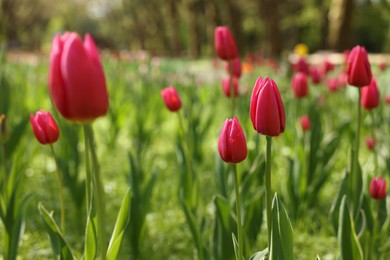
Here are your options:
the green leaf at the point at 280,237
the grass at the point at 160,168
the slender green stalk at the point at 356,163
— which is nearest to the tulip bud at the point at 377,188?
the slender green stalk at the point at 356,163

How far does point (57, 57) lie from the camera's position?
77 cm

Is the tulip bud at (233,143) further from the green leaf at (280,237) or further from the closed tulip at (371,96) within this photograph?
the closed tulip at (371,96)

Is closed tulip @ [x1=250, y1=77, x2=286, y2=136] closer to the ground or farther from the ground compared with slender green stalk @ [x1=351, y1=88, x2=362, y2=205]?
farther from the ground

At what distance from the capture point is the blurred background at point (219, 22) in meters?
14.6

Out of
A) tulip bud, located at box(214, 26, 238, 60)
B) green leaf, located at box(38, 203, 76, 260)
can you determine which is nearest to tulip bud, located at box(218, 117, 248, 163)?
green leaf, located at box(38, 203, 76, 260)

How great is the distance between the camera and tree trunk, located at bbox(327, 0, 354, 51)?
9320 mm

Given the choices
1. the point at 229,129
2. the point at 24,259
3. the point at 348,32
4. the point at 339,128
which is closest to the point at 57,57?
the point at 229,129

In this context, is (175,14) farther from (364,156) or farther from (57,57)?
(57,57)

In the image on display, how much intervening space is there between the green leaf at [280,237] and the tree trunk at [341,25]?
9063 mm

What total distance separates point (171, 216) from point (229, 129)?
146 cm

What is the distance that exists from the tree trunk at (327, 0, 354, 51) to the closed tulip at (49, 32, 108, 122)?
933cm

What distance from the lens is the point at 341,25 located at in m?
9.40

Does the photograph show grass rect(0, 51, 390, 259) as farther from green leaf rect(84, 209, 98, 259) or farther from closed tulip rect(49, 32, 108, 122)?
closed tulip rect(49, 32, 108, 122)

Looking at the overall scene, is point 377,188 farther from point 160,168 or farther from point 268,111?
point 160,168
